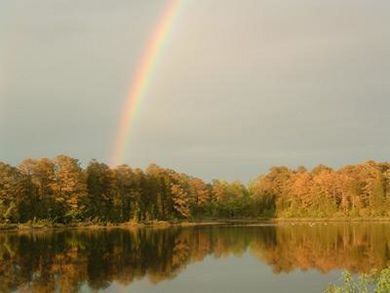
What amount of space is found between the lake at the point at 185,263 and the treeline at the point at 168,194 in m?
23.0

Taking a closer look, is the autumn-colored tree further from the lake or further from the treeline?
the lake

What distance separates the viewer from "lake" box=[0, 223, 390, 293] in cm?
2855

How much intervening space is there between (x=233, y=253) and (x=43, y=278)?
1805cm

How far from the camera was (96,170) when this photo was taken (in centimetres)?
8806

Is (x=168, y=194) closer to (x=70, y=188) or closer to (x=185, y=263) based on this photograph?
(x=70, y=188)

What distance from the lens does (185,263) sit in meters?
38.1

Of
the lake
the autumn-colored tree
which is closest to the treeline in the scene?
the autumn-colored tree

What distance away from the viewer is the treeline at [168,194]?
3091 inches

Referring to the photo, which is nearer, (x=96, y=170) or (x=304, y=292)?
(x=304, y=292)

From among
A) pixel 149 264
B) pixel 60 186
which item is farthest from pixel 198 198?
pixel 149 264

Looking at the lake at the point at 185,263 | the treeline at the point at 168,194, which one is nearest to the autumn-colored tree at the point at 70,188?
the treeline at the point at 168,194

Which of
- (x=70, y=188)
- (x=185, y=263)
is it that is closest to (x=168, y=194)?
(x=70, y=188)

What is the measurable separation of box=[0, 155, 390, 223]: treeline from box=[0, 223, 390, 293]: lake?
23.0 m

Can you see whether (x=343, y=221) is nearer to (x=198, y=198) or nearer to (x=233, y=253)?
(x=198, y=198)
